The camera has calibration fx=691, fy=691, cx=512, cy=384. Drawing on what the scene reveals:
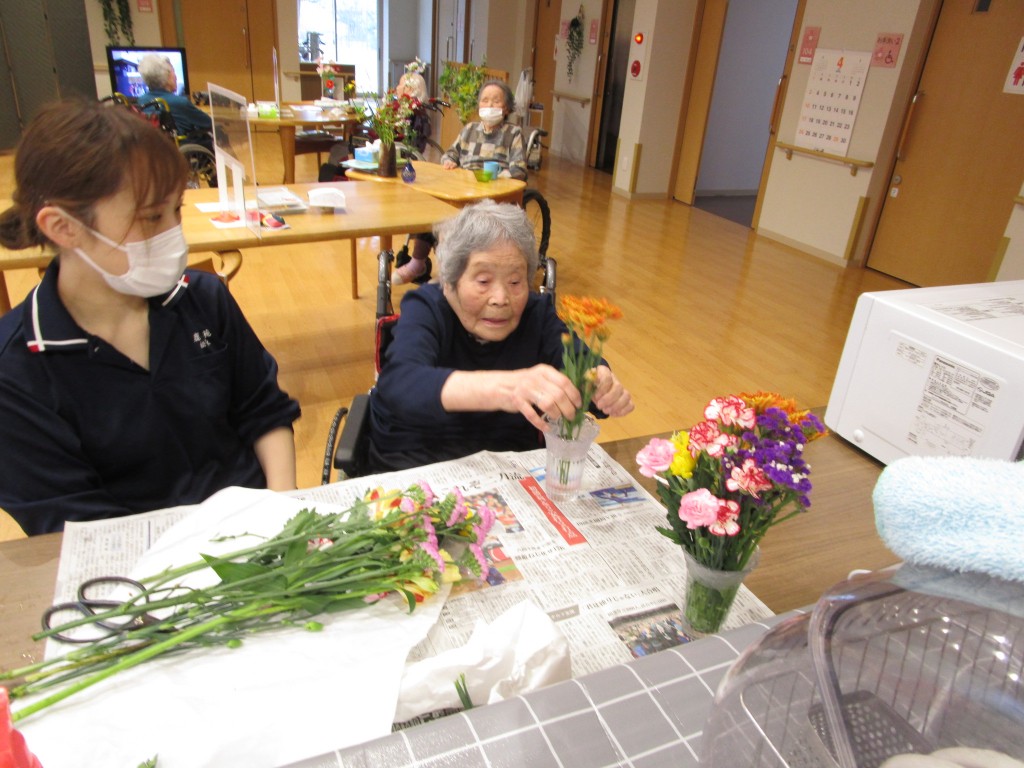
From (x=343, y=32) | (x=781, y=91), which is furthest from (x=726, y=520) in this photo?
(x=343, y=32)

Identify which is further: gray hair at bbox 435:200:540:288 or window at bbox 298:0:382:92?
window at bbox 298:0:382:92

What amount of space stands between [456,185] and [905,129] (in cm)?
358

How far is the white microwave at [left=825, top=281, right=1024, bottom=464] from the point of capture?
125 centimetres

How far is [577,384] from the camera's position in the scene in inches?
45.9

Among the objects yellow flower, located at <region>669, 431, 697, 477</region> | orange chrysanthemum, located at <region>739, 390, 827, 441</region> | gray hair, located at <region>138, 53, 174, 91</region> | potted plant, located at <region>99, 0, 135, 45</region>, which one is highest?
potted plant, located at <region>99, 0, 135, 45</region>

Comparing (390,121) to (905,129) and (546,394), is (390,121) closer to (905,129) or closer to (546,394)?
(546,394)

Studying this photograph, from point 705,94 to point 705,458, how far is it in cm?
716

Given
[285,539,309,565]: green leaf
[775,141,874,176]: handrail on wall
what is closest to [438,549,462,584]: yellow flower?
[285,539,309,565]: green leaf

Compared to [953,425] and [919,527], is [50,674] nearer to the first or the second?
[919,527]

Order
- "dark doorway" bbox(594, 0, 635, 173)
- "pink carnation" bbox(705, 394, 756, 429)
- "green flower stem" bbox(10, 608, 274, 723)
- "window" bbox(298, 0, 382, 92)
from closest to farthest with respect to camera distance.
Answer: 1. "green flower stem" bbox(10, 608, 274, 723)
2. "pink carnation" bbox(705, 394, 756, 429)
3. "dark doorway" bbox(594, 0, 635, 173)
4. "window" bbox(298, 0, 382, 92)

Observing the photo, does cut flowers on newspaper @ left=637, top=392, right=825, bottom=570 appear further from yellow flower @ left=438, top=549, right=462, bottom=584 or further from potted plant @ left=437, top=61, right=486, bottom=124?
potted plant @ left=437, top=61, right=486, bottom=124

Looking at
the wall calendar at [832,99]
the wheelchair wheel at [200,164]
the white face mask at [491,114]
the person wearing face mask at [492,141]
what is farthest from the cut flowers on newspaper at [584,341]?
the wall calendar at [832,99]

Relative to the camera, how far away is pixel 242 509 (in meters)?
1.07

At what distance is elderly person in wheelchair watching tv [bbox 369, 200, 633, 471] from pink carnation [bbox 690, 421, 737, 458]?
549 millimetres
